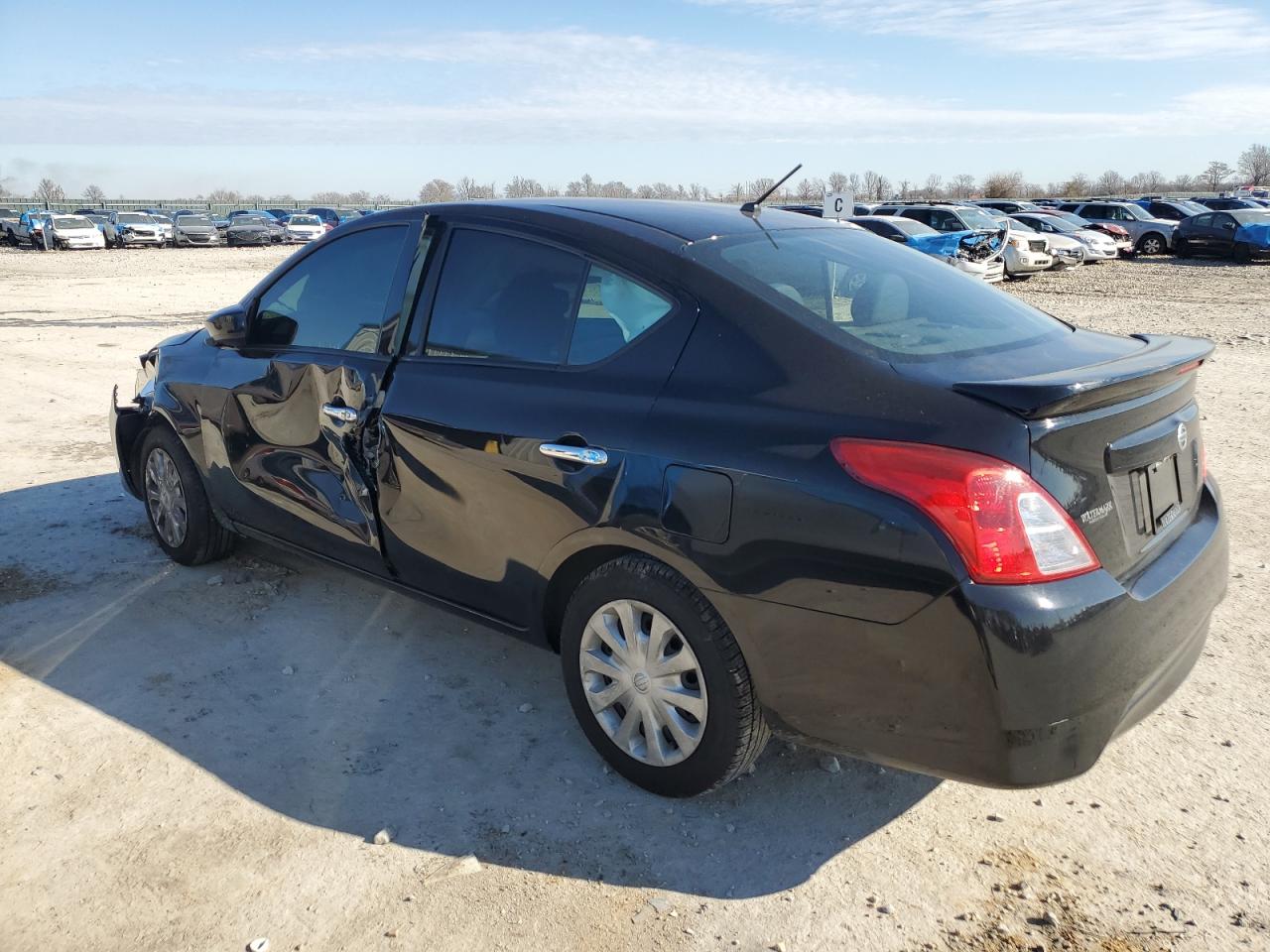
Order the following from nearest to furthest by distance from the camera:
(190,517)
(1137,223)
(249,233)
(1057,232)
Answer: (190,517)
(1057,232)
(1137,223)
(249,233)

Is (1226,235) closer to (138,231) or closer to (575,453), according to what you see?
(575,453)

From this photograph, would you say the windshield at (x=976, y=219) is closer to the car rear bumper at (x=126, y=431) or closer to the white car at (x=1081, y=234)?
the white car at (x=1081, y=234)

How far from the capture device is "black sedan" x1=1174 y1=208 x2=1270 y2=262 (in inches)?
1129

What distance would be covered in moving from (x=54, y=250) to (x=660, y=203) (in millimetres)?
39741

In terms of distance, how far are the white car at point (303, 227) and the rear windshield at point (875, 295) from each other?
41.9m

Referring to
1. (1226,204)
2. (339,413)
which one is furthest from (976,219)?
(339,413)

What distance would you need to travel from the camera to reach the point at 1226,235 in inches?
1153

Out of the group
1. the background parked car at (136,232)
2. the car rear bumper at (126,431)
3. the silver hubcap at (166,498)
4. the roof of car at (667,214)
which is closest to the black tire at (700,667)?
the roof of car at (667,214)

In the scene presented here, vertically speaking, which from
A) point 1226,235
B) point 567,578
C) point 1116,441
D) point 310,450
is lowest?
point 567,578

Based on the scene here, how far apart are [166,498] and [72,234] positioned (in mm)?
37885

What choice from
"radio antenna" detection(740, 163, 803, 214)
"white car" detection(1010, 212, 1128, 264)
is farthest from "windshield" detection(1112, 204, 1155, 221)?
"radio antenna" detection(740, 163, 803, 214)

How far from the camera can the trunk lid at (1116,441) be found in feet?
7.93

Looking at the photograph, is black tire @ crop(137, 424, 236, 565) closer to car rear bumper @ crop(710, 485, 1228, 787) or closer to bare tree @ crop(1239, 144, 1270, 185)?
car rear bumper @ crop(710, 485, 1228, 787)

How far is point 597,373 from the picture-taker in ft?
10.1
